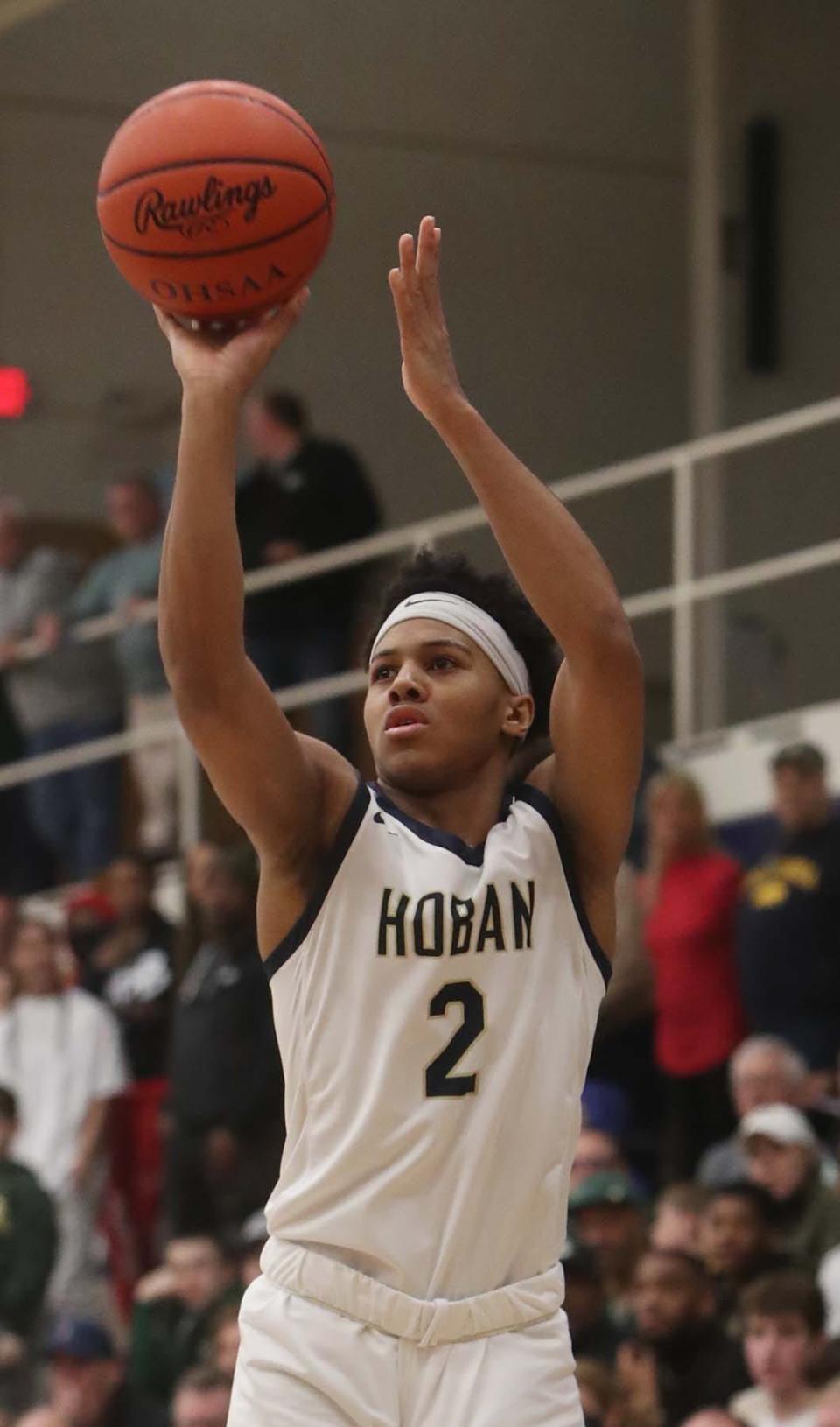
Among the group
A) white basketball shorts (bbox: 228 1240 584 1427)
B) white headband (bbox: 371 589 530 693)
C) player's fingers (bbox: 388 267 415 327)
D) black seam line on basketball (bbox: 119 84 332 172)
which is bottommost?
white basketball shorts (bbox: 228 1240 584 1427)

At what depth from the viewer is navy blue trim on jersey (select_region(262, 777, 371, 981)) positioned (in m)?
4.30

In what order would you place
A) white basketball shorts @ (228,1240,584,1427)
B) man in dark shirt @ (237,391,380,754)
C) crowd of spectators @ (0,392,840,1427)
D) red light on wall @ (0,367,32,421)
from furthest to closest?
red light on wall @ (0,367,32,421), man in dark shirt @ (237,391,380,754), crowd of spectators @ (0,392,840,1427), white basketball shorts @ (228,1240,584,1427)

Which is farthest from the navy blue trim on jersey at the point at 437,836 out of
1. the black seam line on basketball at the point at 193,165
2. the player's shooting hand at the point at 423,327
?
the black seam line on basketball at the point at 193,165

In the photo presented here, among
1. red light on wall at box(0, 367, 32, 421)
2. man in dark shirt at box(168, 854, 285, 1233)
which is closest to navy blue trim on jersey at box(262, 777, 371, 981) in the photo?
man in dark shirt at box(168, 854, 285, 1233)

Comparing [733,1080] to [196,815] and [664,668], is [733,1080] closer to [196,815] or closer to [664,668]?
[196,815]

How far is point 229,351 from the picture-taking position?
429cm

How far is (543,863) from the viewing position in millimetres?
4406

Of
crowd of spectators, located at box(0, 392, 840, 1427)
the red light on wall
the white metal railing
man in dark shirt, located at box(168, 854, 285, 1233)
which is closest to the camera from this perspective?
crowd of spectators, located at box(0, 392, 840, 1427)

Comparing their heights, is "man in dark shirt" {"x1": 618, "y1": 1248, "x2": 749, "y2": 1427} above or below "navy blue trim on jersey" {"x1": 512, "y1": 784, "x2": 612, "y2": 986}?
below

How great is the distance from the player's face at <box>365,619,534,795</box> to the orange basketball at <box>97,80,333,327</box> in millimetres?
553

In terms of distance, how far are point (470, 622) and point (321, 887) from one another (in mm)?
476

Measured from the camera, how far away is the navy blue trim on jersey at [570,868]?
4434mm

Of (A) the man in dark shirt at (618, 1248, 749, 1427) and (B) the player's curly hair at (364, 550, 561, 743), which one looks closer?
(B) the player's curly hair at (364, 550, 561, 743)

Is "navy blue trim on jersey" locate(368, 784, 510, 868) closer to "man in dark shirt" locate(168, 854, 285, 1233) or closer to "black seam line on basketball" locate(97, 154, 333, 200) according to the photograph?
"black seam line on basketball" locate(97, 154, 333, 200)
